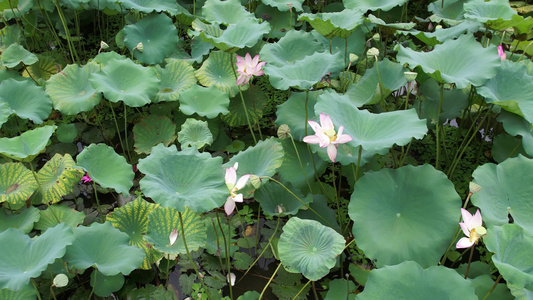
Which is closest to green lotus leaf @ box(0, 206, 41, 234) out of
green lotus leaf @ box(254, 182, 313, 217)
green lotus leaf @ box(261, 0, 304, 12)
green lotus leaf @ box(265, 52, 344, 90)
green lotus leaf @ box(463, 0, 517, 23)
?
green lotus leaf @ box(254, 182, 313, 217)

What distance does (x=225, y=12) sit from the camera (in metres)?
2.88

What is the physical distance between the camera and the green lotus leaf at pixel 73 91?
2287 mm

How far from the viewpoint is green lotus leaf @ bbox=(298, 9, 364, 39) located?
231 cm

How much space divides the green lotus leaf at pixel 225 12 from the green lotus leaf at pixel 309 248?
5.51 feet

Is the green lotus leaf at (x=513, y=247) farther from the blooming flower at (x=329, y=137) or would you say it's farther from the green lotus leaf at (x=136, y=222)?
the green lotus leaf at (x=136, y=222)

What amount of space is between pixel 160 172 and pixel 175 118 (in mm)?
1041

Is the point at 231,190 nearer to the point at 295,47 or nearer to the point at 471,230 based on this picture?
the point at 471,230

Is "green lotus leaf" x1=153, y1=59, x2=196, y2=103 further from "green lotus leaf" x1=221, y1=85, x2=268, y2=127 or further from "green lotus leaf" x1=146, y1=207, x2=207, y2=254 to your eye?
"green lotus leaf" x1=146, y1=207, x2=207, y2=254

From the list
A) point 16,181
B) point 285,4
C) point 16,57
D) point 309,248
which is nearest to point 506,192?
point 309,248

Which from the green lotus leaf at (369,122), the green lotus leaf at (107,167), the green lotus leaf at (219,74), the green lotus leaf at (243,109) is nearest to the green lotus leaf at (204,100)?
the green lotus leaf at (219,74)

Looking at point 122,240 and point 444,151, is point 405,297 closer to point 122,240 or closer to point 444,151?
point 122,240

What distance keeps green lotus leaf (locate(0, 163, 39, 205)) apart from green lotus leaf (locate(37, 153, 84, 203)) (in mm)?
44

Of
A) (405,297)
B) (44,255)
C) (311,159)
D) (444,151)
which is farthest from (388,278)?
(444,151)

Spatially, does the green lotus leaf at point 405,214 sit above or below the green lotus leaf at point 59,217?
above
